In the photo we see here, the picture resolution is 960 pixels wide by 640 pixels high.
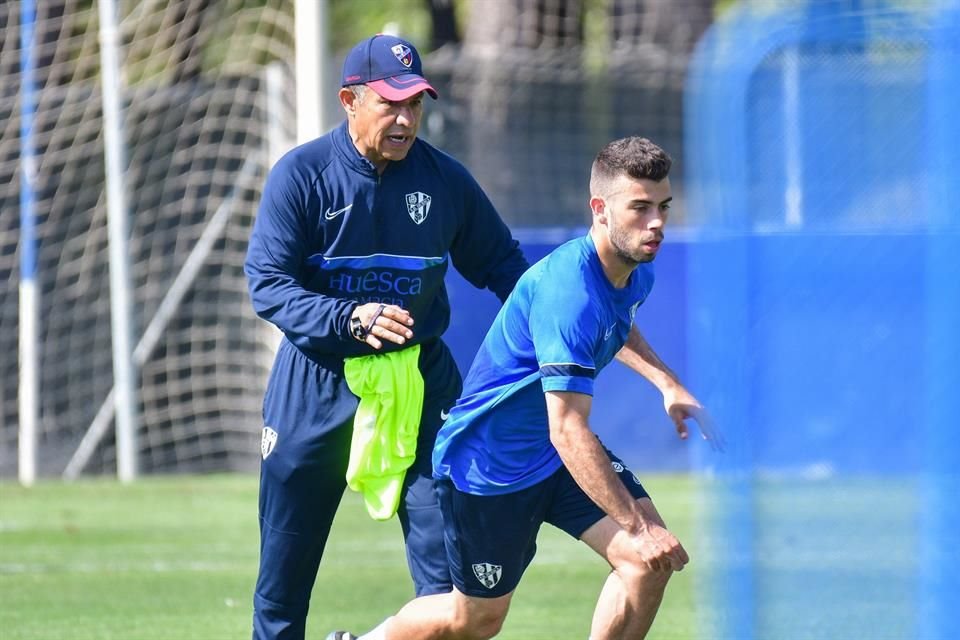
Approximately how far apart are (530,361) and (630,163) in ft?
2.41

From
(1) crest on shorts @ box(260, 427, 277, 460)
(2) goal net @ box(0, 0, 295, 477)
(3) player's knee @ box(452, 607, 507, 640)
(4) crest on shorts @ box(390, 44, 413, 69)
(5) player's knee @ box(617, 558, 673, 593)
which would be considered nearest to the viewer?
(5) player's knee @ box(617, 558, 673, 593)

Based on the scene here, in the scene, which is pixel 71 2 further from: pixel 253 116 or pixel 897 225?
pixel 897 225

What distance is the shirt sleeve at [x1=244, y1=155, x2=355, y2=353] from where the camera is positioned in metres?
5.62

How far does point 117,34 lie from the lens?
13086 mm

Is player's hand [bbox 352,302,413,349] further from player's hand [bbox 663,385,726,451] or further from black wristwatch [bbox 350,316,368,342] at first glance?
player's hand [bbox 663,385,726,451]

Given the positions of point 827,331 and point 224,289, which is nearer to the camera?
point 827,331

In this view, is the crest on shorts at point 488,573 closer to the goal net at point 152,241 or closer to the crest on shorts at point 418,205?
the crest on shorts at point 418,205

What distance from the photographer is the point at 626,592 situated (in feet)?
17.9

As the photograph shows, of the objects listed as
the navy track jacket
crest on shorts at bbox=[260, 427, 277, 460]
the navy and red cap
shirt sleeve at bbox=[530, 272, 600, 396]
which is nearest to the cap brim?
the navy and red cap

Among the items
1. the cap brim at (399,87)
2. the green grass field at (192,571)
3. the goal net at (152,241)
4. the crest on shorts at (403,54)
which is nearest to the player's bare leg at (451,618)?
the green grass field at (192,571)

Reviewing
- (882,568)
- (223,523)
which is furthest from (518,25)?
(882,568)

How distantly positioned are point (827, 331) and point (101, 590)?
4.64 m

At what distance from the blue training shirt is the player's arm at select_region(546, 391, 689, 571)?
8 centimetres

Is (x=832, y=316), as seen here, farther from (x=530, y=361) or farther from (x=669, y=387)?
(x=530, y=361)
